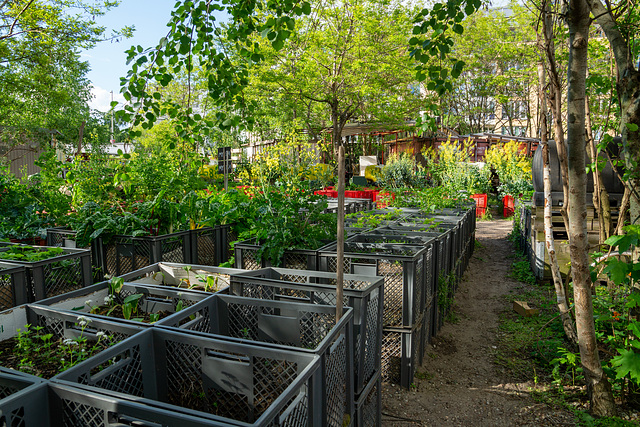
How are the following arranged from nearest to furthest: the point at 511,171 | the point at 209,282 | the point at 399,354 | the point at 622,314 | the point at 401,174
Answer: the point at 209,282 < the point at 399,354 < the point at 622,314 < the point at 511,171 < the point at 401,174

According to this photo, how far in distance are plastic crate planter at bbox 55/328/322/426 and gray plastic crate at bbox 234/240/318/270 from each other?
214 cm

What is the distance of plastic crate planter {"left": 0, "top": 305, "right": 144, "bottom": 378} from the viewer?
2291mm

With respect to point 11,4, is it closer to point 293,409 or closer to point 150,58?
point 150,58

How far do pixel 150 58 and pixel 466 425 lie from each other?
360 cm

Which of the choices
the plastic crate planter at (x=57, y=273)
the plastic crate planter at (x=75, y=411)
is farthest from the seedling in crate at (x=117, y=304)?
the plastic crate planter at (x=75, y=411)

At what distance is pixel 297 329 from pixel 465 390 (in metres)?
2.22

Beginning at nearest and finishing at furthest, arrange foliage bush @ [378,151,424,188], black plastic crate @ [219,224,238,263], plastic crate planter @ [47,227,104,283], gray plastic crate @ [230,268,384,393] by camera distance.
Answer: gray plastic crate @ [230,268,384,393] < plastic crate planter @ [47,227,104,283] < black plastic crate @ [219,224,238,263] < foliage bush @ [378,151,424,188]

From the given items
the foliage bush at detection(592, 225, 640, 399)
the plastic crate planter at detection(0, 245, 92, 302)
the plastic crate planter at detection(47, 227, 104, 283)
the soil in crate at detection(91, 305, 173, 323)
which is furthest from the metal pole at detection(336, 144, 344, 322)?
the plastic crate planter at detection(47, 227, 104, 283)

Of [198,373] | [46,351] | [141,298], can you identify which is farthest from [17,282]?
[198,373]

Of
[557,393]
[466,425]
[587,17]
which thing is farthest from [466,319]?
[587,17]

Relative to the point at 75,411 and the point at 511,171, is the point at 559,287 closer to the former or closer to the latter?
the point at 75,411

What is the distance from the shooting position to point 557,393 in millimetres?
3848

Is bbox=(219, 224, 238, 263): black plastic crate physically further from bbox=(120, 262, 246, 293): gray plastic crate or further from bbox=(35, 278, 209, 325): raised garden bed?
bbox=(35, 278, 209, 325): raised garden bed

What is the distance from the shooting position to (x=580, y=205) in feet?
11.1
